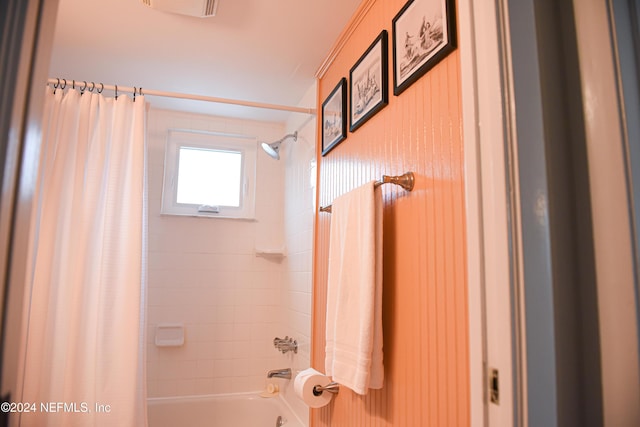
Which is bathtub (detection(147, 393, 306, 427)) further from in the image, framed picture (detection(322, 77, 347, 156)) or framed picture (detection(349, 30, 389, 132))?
framed picture (detection(349, 30, 389, 132))

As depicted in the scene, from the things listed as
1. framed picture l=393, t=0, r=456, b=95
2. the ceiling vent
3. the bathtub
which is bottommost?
the bathtub

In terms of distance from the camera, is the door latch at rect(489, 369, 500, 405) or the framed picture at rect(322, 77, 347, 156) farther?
the framed picture at rect(322, 77, 347, 156)

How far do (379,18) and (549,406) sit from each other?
4.63 ft


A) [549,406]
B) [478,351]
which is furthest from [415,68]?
[549,406]

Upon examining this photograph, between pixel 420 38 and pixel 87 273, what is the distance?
5.68 feet

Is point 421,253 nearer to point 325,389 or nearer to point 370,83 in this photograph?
point 370,83

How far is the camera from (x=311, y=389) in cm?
169

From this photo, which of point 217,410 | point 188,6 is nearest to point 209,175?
point 188,6

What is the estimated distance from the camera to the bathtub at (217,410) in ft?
8.63

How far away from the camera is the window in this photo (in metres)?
2.95

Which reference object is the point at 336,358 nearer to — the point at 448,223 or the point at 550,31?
the point at 448,223

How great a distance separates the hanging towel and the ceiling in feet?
3.00

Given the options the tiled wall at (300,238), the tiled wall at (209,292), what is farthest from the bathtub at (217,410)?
the tiled wall at (300,238)

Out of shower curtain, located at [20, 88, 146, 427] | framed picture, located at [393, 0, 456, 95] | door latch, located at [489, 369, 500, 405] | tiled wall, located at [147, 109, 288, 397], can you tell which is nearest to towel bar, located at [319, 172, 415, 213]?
framed picture, located at [393, 0, 456, 95]
